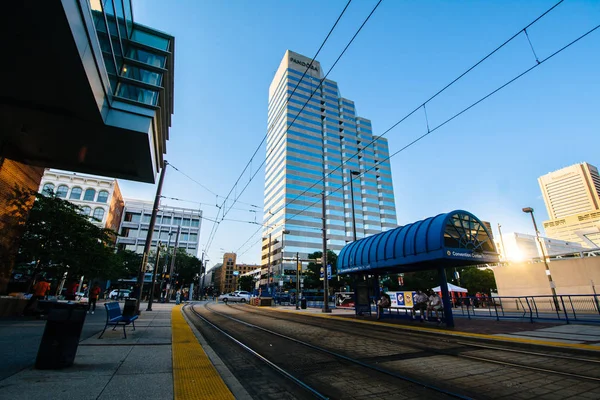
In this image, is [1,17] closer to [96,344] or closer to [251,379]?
[96,344]

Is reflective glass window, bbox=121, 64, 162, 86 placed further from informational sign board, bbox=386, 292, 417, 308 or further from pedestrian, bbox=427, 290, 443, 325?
informational sign board, bbox=386, 292, 417, 308

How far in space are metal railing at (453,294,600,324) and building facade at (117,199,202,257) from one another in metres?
71.1

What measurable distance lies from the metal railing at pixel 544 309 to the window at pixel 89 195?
63.8 meters

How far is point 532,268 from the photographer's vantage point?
24.9 m

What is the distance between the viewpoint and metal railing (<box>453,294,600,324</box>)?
1383 cm

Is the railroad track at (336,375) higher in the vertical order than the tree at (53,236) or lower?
lower

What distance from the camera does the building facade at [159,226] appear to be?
75.3 meters

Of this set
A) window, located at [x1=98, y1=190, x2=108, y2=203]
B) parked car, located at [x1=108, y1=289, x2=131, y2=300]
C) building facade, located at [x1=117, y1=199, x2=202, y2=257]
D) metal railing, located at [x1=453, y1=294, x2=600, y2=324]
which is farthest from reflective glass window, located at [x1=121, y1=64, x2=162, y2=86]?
building facade, located at [x1=117, y1=199, x2=202, y2=257]

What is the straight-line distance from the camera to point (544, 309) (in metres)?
20.9

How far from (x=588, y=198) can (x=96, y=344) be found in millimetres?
223551

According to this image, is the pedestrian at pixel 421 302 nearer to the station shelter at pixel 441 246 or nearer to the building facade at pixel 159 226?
the station shelter at pixel 441 246

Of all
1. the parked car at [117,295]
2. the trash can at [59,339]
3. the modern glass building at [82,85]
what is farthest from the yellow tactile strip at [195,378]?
the parked car at [117,295]

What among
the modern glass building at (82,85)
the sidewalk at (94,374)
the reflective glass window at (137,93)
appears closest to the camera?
the sidewalk at (94,374)

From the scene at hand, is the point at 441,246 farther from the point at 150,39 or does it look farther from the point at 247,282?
the point at 247,282
